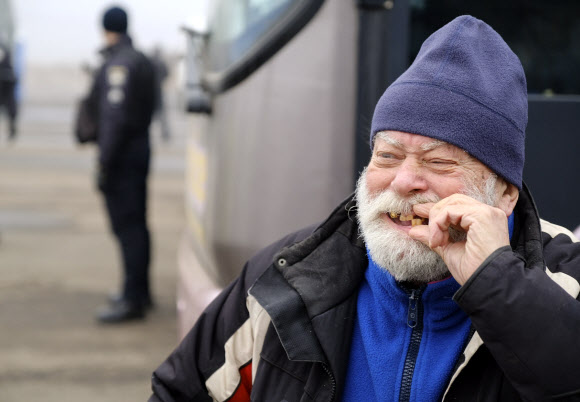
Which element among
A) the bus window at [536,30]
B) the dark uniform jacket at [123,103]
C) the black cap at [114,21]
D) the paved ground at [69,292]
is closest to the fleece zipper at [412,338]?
the bus window at [536,30]

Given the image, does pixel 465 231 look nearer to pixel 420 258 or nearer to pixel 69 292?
pixel 420 258

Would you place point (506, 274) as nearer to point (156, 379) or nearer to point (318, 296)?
point (318, 296)

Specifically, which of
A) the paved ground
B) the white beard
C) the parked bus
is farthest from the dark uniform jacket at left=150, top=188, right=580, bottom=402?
the paved ground

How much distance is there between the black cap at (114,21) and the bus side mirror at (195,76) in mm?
1386

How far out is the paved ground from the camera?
4.23 m

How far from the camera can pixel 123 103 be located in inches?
189

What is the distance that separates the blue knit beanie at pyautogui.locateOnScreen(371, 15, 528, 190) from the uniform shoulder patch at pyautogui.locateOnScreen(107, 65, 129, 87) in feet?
10.7

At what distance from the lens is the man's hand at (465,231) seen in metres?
1.61

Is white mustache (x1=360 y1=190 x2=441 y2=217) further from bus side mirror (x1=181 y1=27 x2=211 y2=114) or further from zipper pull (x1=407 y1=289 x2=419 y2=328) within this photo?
bus side mirror (x1=181 y1=27 x2=211 y2=114)

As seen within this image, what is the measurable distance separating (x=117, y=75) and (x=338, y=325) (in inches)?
132

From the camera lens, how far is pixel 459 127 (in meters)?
1.74

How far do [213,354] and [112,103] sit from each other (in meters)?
3.09

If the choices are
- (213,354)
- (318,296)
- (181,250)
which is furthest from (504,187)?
(181,250)

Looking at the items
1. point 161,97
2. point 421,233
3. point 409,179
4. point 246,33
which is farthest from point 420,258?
point 161,97
